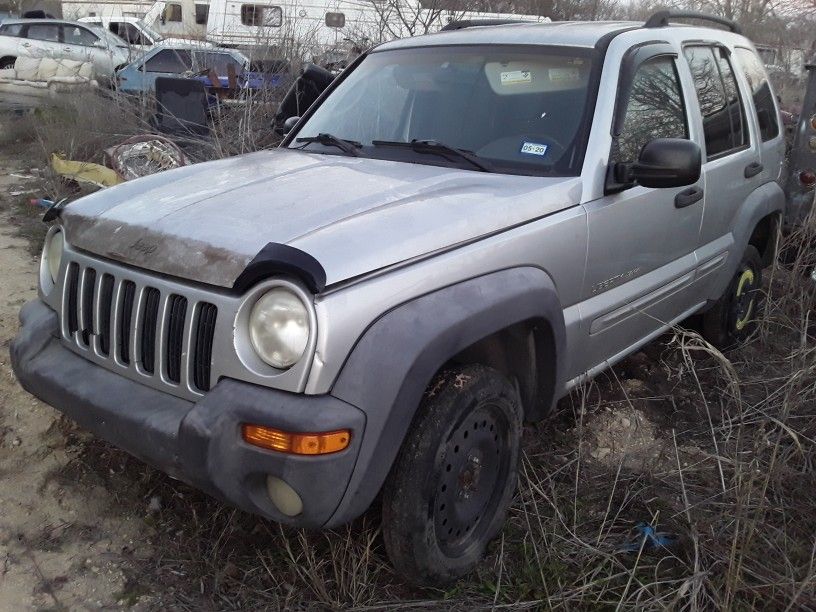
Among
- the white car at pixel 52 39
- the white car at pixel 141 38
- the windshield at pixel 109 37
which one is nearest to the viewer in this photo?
the white car at pixel 141 38

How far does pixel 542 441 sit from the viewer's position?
3539 mm

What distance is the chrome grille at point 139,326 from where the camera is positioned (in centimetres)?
227

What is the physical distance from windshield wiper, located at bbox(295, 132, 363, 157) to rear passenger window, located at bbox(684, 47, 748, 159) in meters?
1.72

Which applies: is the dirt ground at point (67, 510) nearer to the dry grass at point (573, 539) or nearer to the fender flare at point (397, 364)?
the dry grass at point (573, 539)

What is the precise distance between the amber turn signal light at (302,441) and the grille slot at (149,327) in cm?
49

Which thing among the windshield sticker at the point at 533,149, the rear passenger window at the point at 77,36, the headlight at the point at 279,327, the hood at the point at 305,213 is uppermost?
the rear passenger window at the point at 77,36

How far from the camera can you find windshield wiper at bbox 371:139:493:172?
3154 millimetres

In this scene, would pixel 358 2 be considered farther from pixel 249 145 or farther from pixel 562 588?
pixel 562 588

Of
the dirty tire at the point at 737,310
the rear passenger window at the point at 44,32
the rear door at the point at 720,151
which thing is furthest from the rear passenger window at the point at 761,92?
the rear passenger window at the point at 44,32

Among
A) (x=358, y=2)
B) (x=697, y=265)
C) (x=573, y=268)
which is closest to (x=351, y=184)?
(x=573, y=268)

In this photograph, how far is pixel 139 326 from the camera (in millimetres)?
2412

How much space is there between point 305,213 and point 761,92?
337 centimetres

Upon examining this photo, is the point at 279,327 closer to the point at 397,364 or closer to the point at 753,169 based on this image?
the point at 397,364

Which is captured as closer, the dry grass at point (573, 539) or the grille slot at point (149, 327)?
the grille slot at point (149, 327)
